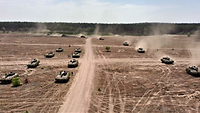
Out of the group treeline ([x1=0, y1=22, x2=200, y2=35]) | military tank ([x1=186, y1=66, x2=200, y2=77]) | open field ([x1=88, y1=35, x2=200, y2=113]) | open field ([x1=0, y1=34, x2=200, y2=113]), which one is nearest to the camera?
open field ([x1=0, y1=34, x2=200, y2=113])

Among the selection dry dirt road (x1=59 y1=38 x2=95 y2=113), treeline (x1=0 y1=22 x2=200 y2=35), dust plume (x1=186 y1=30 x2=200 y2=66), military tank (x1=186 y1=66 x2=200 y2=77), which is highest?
treeline (x1=0 y1=22 x2=200 y2=35)

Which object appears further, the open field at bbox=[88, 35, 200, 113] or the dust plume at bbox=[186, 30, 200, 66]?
the dust plume at bbox=[186, 30, 200, 66]

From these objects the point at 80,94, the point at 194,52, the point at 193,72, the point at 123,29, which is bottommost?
the point at 80,94

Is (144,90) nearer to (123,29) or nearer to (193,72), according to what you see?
(193,72)

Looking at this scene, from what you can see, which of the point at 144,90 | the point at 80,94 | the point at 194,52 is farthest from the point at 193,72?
the point at 194,52

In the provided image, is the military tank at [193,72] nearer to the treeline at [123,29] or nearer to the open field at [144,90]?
the open field at [144,90]

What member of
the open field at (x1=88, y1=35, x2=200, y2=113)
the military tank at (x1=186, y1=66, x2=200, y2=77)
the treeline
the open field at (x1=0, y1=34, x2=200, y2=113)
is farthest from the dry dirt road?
the treeline

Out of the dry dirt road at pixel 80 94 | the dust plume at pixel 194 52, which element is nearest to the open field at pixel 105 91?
the dry dirt road at pixel 80 94

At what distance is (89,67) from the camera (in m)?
31.8

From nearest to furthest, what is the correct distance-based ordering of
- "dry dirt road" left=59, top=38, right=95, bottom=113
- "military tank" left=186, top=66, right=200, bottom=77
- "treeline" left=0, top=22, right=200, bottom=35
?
"dry dirt road" left=59, top=38, right=95, bottom=113 < "military tank" left=186, top=66, right=200, bottom=77 < "treeline" left=0, top=22, right=200, bottom=35

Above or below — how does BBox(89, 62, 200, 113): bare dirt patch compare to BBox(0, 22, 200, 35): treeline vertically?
below

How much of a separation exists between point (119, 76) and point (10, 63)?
24618 millimetres

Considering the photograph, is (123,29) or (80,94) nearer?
(80,94)

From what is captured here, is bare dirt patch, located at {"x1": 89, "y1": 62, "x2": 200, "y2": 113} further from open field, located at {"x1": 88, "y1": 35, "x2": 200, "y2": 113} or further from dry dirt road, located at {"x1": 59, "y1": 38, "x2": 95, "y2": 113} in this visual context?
dry dirt road, located at {"x1": 59, "y1": 38, "x2": 95, "y2": 113}
